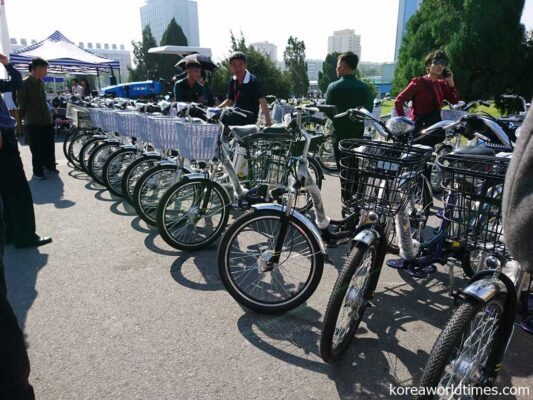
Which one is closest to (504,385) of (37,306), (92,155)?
(37,306)

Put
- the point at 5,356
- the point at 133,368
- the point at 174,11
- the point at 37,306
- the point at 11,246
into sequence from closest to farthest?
the point at 5,356 → the point at 133,368 → the point at 37,306 → the point at 11,246 → the point at 174,11

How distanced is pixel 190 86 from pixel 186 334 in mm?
4138

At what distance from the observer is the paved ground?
2305 mm

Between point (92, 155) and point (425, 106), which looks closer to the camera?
point (425, 106)

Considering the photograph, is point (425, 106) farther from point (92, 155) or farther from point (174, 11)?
point (174, 11)

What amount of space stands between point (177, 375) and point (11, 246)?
114 inches

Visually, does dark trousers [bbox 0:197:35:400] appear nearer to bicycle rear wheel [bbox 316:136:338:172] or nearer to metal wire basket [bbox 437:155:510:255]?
metal wire basket [bbox 437:155:510:255]

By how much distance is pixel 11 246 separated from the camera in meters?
4.22

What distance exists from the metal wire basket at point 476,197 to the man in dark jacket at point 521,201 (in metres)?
0.86

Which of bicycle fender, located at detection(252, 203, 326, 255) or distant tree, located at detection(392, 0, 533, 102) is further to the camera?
distant tree, located at detection(392, 0, 533, 102)

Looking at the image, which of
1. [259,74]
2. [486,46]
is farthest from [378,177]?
[259,74]

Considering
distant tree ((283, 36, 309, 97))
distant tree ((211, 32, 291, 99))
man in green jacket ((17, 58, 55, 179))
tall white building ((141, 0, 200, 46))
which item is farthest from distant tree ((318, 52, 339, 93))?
tall white building ((141, 0, 200, 46))

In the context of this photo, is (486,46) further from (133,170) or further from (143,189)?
(143,189)

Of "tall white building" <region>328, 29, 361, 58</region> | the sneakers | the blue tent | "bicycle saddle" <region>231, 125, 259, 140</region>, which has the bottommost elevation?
the sneakers
